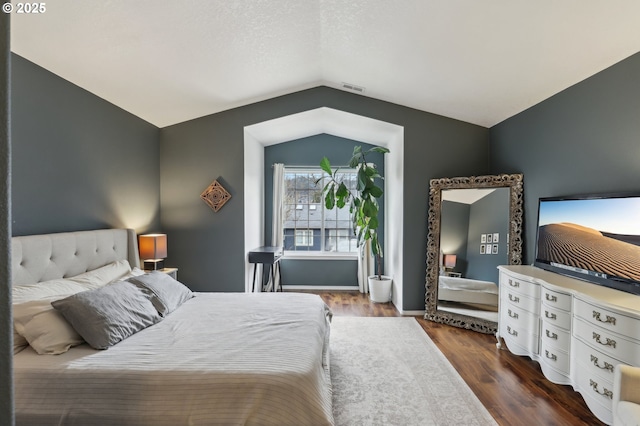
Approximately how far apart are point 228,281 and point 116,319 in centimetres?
258

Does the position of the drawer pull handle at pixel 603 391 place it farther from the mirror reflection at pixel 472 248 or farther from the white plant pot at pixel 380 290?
the white plant pot at pixel 380 290

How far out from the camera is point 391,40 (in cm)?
314

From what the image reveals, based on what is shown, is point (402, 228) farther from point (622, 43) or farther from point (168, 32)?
point (168, 32)

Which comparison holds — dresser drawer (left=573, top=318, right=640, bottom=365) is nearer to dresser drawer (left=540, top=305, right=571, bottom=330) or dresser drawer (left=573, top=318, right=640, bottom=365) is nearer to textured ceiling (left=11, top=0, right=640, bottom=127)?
dresser drawer (left=540, top=305, right=571, bottom=330)

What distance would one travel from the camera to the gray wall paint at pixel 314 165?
20.2 ft

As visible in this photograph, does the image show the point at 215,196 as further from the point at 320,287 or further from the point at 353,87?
the point at 320,287

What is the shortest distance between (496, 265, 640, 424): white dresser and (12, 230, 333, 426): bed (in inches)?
67.7

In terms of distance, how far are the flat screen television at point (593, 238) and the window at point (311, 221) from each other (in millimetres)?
3364

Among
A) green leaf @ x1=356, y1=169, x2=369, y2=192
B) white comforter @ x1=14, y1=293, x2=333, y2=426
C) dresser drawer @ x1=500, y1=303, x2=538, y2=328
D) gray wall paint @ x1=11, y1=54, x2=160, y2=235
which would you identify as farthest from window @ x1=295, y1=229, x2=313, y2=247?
white comforter @ x1=14, y1=293, x2=333, y2=426

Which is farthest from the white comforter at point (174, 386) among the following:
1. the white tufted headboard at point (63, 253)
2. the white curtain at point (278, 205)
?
the white curtain at point (278, 205)

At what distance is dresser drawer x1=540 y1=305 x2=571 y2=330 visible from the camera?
2564 millimetres

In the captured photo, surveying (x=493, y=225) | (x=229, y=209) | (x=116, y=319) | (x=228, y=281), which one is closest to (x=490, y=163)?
(x=493, y=225)

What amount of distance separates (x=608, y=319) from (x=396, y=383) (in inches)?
59.5

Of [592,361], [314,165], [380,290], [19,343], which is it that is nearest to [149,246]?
[19,343]
